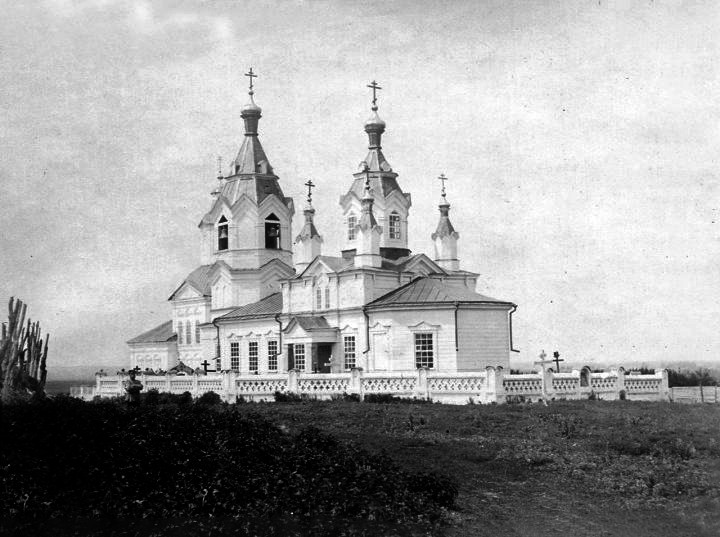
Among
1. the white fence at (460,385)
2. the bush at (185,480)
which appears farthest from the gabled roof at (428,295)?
the bush at (185,480)

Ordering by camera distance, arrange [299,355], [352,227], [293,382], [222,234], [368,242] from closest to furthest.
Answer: [293,382]
[368,242]
[299,355]
[352,227]
[222,234]

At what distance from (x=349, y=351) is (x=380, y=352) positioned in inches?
79.1

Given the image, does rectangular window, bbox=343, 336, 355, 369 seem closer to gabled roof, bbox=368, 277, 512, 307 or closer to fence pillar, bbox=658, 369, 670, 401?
gabled roof, bbox=368, 277, 512, 307

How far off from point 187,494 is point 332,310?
2486 centimetres

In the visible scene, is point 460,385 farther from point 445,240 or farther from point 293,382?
point 445,240

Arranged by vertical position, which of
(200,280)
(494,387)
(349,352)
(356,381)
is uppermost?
(200,280)

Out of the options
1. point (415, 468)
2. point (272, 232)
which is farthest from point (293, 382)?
point (272, 232)

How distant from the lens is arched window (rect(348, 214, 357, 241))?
132ft

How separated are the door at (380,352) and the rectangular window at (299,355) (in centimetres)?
383

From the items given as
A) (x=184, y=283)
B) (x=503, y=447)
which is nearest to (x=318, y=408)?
(x=503, y=447)

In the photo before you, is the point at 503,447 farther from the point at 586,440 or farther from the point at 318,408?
the point at 318,408

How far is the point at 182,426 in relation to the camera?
14.5 meters

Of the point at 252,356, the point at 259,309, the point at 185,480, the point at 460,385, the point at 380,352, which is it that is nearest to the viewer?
the point at 185,480

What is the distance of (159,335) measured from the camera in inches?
2007
